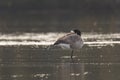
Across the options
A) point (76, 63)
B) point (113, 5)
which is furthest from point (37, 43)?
point (113, 5)

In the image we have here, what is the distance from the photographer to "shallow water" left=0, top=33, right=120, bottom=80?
14766 millimetres

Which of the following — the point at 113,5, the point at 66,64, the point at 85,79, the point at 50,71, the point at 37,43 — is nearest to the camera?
the point at 85,79

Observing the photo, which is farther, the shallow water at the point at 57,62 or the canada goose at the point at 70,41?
the canada goose at the point at 70,41

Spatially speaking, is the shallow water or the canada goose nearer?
the shallow water

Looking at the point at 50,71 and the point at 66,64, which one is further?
the point at 66,64

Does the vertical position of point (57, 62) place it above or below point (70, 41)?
below

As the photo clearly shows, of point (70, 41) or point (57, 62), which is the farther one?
point (70, 41)

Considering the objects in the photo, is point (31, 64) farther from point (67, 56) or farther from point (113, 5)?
point (113, 5)

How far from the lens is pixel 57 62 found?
1742cm

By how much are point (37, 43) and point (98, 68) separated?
8068 millimetres

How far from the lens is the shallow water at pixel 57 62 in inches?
581

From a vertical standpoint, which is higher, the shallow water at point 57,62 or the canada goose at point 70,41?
the canada goose at point 70,41

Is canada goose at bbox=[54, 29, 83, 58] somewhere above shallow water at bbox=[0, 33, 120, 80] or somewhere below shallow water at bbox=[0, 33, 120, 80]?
above

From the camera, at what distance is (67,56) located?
19.3 m
